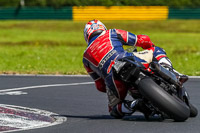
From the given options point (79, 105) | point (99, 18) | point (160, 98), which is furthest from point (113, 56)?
point (99, 18)

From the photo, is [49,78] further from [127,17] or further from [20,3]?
[20,3]

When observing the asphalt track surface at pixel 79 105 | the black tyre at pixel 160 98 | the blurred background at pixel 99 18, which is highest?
the black tyre at pixel 160 98

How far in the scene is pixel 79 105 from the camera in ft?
29.9

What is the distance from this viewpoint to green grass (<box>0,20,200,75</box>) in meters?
15.8

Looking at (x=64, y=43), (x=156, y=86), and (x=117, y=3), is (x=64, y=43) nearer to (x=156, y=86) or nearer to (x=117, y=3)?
(x=117, y=3)

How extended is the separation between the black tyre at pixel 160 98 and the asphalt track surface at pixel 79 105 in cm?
22

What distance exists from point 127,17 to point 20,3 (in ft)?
38.5

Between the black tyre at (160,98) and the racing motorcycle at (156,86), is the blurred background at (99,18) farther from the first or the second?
the black tyre at (160,98)

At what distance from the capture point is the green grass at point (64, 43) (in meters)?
15.8

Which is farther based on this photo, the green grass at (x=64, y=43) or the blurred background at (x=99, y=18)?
the blurred background at (x=99, y=18)

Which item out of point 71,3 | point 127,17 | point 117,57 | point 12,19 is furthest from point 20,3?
point 117,57

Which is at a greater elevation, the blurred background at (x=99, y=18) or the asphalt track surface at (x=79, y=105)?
the asphalt track surface at (x=79, y=105)

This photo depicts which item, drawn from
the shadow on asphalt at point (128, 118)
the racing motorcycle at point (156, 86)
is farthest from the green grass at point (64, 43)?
the racing motorcycle at point (156, 86)

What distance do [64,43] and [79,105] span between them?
64.5 ft
